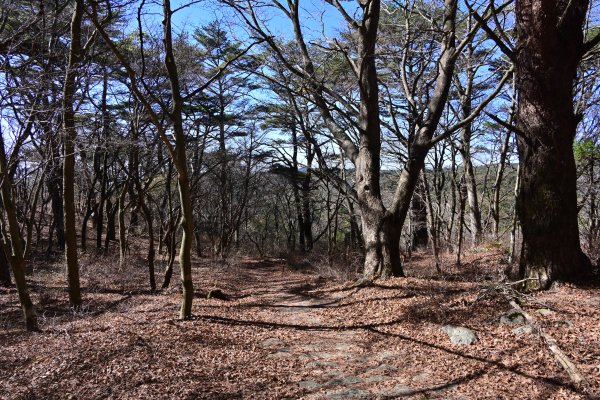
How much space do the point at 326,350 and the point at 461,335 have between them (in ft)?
5.26

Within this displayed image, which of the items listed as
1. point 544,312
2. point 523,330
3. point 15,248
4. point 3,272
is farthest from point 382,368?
point 3,272

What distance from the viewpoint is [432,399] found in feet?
12.0

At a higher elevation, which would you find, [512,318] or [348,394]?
[512,318]

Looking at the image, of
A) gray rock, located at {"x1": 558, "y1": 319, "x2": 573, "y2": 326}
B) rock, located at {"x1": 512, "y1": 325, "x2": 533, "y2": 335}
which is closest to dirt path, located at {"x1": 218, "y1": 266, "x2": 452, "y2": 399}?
rock, located at {"x1": 512, "y1": 325, "x2": 533, "y2": 335}

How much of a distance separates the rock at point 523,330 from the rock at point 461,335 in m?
0.42

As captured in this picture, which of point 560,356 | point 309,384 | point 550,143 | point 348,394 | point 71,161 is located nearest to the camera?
point 560,356

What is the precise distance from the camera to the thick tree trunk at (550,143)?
545 cm

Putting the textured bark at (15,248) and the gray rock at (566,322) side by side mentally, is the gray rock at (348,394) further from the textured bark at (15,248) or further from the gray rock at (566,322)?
the textured bark at (15,248)

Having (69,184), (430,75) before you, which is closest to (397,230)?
(430,75)

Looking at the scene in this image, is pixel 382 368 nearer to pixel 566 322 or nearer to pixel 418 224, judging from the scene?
pixel 566 322

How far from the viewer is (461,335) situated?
15.9 ft

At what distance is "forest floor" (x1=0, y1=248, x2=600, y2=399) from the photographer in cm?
383

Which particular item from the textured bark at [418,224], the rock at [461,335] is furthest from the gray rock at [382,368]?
the textured bark at [418,224]

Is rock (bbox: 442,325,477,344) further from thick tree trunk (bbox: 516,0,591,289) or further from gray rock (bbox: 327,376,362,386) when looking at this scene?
thick tree trunk (bbox: 516,0,591,289)
